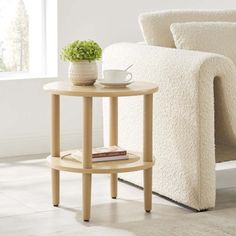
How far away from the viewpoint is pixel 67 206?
3.50 metres

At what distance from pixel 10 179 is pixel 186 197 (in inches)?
40.7

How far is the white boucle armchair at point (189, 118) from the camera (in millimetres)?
3295

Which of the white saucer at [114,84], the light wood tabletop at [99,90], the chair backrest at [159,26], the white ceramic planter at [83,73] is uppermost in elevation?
the chair backrest at [159,26]

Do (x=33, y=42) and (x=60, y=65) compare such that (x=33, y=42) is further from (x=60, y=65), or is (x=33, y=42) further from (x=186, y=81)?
(x=186, y=81)

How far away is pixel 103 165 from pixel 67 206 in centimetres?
30

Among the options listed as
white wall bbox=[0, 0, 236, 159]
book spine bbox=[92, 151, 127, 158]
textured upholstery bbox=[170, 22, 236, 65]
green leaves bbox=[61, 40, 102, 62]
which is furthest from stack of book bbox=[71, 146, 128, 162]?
white wall bbox=[0, 0, 236, 159]

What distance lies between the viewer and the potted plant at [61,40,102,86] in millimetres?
3354

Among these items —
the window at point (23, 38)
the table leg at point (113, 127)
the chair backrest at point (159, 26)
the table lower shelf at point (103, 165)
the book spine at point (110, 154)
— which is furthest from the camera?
the window at point (23, 38)

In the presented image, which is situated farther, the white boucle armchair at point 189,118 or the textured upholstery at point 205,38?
the textured upholstery at point 205,38

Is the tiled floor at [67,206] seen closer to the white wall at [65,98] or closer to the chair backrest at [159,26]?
the white wall at [65,98]

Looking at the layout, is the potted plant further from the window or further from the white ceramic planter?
the window

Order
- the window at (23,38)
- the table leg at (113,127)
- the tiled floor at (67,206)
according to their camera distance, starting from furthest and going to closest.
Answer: the window at (23,38), the table leg at (113,127), the tiled floor at (67,206)

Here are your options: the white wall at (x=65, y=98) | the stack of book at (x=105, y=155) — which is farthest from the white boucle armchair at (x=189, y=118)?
the white wall at (x=65, y=98)

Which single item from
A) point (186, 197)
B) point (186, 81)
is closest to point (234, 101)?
point (186, 81)
